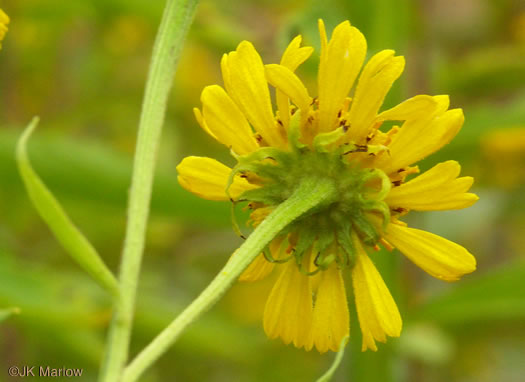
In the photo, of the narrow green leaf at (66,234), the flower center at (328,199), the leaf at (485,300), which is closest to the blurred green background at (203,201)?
the leaf at (485,300)

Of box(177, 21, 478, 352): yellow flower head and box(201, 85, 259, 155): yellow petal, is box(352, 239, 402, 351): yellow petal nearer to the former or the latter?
box(177, 21, 478, 352): yellow flower head

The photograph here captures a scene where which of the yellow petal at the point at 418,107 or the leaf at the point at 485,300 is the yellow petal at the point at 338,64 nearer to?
the yellow petal at the point at 418,107

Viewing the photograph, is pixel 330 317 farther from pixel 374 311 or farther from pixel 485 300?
pixel 485 300

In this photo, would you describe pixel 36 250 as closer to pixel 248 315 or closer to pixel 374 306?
pixel 248 315

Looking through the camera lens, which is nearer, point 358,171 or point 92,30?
point 358,171

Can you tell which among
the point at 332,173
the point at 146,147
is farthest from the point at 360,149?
the point at 146,147

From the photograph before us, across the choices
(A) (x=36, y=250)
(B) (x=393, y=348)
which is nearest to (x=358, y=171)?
(B) (x=393, y=348)
